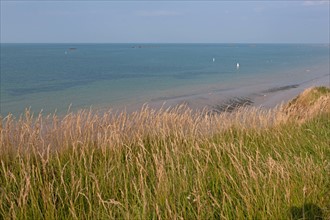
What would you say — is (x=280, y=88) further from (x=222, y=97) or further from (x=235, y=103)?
(x=235, y=103)

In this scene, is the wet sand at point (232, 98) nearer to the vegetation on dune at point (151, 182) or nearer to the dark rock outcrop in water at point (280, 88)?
the dark rock outcrop in water at point (280, 88)

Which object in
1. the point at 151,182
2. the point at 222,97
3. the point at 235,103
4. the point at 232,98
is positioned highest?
the point at 151,182

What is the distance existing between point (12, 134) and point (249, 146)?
12.4ft

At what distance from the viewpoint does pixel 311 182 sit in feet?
13.1

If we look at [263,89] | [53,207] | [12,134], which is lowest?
[263,89]

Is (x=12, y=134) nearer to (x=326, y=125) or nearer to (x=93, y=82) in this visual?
(x=326, y=125)

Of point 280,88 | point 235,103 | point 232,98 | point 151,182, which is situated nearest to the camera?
point 151,182

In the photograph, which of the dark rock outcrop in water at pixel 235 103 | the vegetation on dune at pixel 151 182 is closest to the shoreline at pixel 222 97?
the dark rock outcrop in water at pixel 235 103

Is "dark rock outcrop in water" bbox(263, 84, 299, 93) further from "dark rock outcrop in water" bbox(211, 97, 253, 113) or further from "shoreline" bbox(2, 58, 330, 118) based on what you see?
"dark rock outcrop in water" bbox(211, 97, 253, 113)

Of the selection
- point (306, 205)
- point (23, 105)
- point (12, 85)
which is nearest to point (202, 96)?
point (23, 105)

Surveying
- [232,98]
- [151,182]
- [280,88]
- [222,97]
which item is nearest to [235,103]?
[232,98]

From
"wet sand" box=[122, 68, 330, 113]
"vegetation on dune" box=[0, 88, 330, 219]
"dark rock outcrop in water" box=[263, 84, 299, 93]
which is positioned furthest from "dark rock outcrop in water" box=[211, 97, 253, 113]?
"vegetation on dune" box=[0, 88, 330, 219]

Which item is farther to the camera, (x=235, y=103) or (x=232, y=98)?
(x=232, y=98)

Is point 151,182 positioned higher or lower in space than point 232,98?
A: higher
